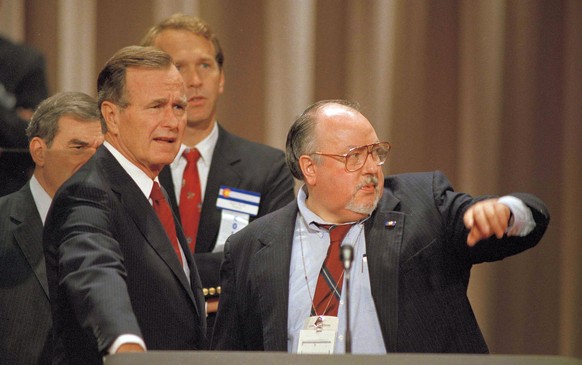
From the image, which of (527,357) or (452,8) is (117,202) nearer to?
(527,357)

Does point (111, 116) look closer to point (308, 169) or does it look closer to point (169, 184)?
point (308, 169)

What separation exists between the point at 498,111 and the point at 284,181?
144 centimetres

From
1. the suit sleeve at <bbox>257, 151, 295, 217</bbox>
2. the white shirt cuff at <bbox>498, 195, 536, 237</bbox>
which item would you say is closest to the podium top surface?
the white shirt cuff at <bbox>498, 195, 536, 237</bbox>

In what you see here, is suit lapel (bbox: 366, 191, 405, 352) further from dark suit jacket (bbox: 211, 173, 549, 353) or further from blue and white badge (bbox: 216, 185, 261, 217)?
blue and white badge (bbox: 216, 185, 261, 217)

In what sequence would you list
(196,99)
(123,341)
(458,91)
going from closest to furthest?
(123,341) → (196,99) → (458,91)

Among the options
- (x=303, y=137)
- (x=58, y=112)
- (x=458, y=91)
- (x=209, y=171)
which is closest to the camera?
(x=303, y=137)

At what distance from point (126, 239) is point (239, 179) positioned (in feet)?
3.51

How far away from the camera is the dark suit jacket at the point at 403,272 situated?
2.91 meters

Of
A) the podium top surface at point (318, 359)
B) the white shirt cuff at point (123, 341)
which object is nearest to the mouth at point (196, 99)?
the white shirt cuff at point (123, 341)

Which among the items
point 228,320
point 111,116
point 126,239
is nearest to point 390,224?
point 228,320

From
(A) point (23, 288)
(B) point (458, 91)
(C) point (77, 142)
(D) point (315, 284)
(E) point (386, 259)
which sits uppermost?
(B) point (458, 91)

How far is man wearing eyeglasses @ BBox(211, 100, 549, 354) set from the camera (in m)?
2.91

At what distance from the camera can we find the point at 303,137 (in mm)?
3320

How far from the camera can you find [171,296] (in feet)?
9.42
